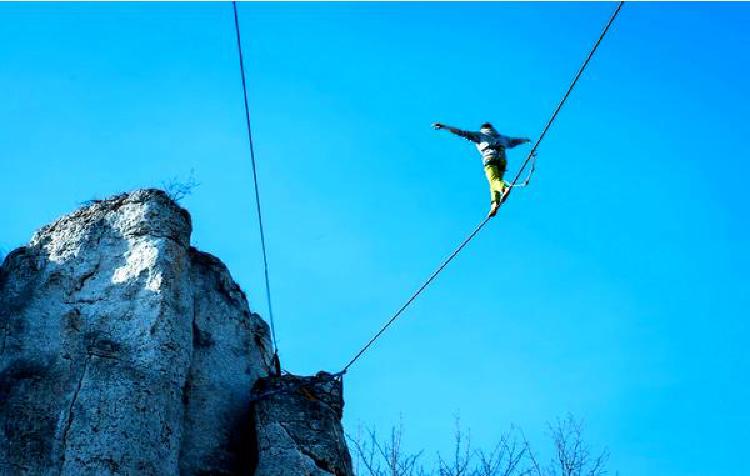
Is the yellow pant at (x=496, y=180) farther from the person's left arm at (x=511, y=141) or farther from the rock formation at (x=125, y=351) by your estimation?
the rock formation at (x=125, y=351)

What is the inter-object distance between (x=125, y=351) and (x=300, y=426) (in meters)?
2.63

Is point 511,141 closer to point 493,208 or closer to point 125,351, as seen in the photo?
point 493,208

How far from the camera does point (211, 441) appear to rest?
1437 cm

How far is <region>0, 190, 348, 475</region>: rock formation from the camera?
1290 cm

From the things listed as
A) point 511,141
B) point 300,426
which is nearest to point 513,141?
point 511,141

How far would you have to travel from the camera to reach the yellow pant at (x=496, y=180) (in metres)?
14.3

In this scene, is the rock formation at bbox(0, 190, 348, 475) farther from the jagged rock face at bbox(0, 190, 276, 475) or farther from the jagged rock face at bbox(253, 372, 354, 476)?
the jagged rock face at bbox(253, 372, 354, 476)

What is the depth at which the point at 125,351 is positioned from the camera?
45.3 ft

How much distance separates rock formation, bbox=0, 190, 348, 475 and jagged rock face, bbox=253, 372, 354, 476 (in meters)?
0.18

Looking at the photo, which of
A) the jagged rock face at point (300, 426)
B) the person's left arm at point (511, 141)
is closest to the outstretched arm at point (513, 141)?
the person's left arm at point (511, 141)

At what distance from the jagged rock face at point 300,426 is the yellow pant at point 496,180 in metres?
3.74

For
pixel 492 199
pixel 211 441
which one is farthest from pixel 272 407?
pixel 492 199

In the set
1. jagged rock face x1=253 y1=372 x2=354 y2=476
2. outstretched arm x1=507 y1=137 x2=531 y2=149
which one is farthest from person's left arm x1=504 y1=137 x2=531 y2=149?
jagged rock face x1=253 y1=372 x2=354 y2=476

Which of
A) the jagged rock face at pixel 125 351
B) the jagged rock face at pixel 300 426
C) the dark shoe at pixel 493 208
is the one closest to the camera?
the jagged rock face at pixel 125 351
